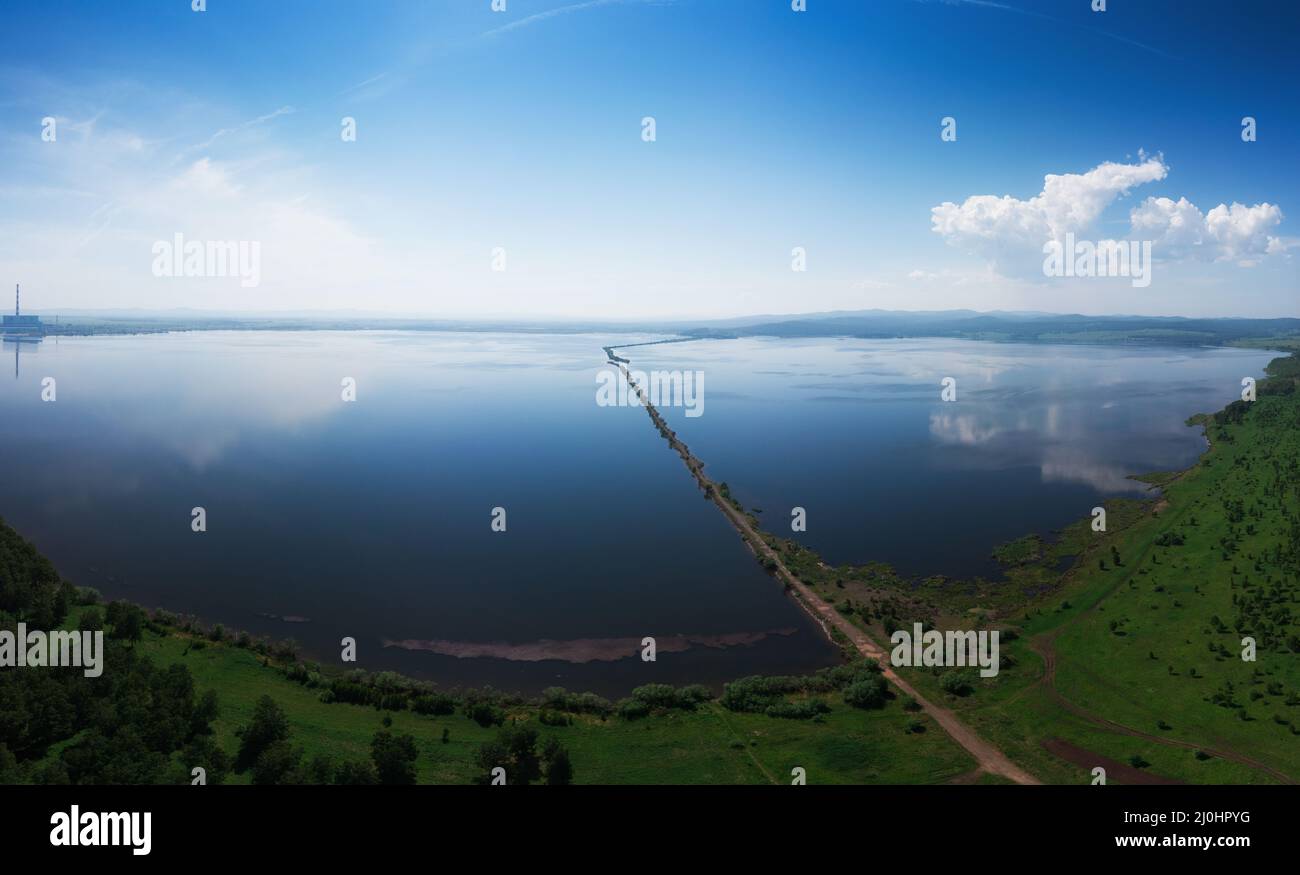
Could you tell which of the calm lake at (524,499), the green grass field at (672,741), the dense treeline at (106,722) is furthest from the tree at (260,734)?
the calm lake at (524,499)

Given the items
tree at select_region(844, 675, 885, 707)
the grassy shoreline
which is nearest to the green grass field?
the grassy shoreline

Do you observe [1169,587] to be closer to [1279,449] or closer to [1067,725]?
[1067,725]

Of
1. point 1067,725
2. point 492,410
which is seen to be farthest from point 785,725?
point 492,410

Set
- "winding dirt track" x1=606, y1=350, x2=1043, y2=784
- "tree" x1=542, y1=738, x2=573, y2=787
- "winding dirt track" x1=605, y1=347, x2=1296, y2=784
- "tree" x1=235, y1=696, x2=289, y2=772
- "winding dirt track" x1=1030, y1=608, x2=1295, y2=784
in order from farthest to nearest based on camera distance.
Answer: "winding dirt track" x1=606, y1=350, x2=1043, y2=784 → "winding dirt track" x1=605, y1=347, x2=1296, y2=784 → "tree" x1=235, y1=696, x2=289, y2=772 → "winding dirt track" x1=1030, y1=608, x2=1295, y2=784 → "tree" x1=542, y1=738, x2=573, y2=787

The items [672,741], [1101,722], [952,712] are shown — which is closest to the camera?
[672,741]

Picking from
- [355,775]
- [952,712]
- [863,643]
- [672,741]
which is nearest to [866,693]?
[952,712]

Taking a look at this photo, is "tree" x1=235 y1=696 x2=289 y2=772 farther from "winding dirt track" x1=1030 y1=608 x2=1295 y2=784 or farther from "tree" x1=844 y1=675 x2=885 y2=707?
"winding dirt track" x1=1030 y1=608 x2=1295 y2=784

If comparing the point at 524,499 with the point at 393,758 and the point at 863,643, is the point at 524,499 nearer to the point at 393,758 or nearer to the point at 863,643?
the point at 863,643
